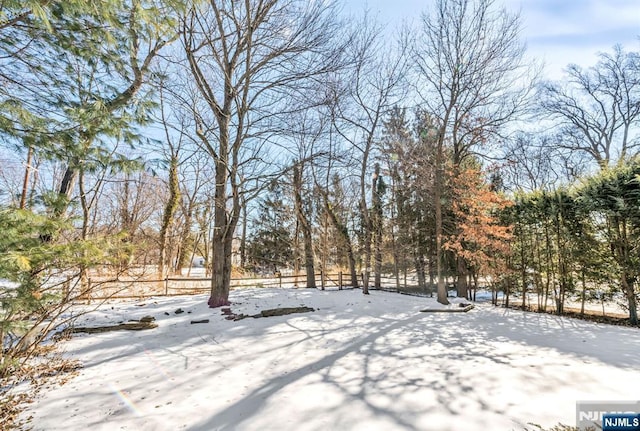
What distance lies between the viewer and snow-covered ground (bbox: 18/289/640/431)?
2.55 metres

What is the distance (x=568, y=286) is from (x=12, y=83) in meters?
11.3

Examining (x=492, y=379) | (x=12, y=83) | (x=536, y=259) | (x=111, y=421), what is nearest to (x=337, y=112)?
(x=536, y=259)

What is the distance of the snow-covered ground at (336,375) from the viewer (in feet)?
8.38

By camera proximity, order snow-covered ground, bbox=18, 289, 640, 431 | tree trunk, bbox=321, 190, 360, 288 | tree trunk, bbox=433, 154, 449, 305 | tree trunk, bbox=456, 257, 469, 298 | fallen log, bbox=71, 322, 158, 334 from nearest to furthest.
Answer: snow-covered ground, bbox=18, 289, 640, 431 < fallen log, bbox=71, 322, 158, 334 < tree trunk, bbox=433, 154, 449, 305 < tree trunk, bbox=456, 257, 469, 298 < tree trunk, bbox=321, 190, 360, 288

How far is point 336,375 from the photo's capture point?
351cm

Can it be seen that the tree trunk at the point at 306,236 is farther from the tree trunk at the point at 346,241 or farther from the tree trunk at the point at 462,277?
the tree trunk at the point at 462,277

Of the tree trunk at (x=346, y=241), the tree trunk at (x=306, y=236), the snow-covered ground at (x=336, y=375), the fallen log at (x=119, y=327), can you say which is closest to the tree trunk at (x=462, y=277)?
the snow-covered ground at (x=336, y=375)

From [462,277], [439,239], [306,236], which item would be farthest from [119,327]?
[462,277]

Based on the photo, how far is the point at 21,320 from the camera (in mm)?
2729

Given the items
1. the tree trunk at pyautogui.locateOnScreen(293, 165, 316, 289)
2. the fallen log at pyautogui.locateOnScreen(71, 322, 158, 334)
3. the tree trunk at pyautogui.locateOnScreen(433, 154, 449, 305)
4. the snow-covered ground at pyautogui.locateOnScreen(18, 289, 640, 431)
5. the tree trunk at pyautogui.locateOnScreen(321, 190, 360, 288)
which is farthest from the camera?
the tree trunk at pyautogui.locateOnScreen(321, 190, 360, 288)

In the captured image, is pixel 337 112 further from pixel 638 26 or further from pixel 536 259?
pixel 638 26

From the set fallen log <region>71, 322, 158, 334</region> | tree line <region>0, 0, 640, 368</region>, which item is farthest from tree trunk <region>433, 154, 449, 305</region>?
fallen log <region>71, 322, 158, 334</region>

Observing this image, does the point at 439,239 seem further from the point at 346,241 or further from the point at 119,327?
the point at 119,327

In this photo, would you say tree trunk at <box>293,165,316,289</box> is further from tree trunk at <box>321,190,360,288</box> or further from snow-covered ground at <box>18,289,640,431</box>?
snow-covered ground at <box>18,289,640,431</box>
